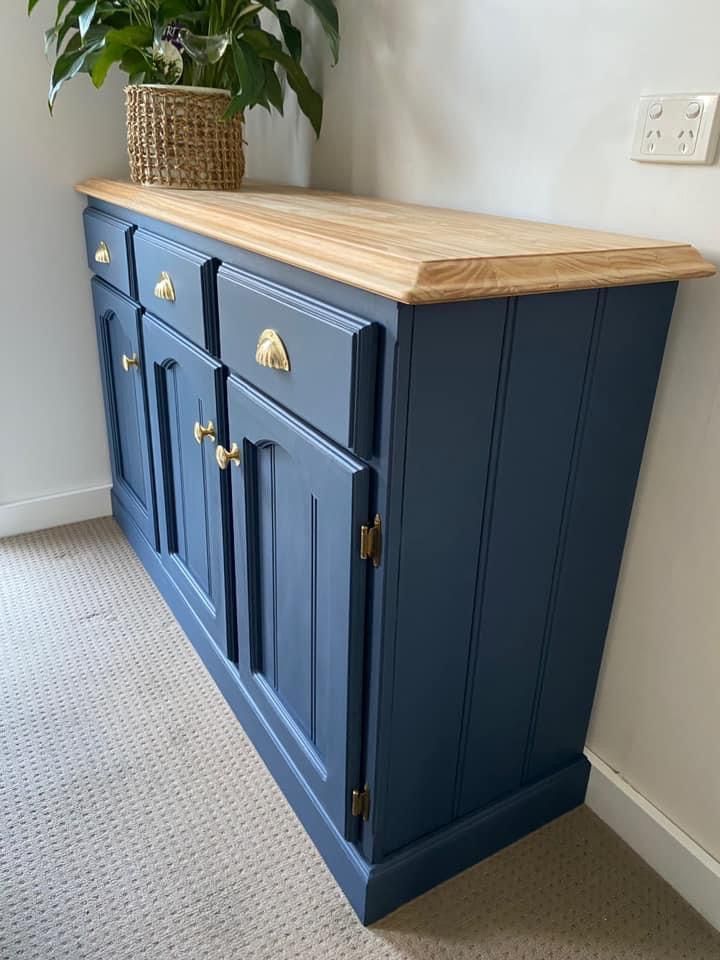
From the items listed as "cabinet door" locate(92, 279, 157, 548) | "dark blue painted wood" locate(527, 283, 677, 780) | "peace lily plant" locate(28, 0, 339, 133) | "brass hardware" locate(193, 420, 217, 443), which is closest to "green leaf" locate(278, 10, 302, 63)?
"peace lily plant" locate(28, 0, 339, 133)

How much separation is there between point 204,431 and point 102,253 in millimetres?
712

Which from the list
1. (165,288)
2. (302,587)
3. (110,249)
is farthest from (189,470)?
(110,249)

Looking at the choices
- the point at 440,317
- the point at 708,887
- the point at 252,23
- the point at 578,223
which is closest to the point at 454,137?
the point at 578,223

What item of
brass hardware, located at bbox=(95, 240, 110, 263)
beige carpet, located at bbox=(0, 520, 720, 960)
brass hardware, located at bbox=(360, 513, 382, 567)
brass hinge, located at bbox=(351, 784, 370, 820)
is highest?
brass hardware, located at bbox=(95, 240, 110, 263)

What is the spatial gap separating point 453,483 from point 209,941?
74 centimetres

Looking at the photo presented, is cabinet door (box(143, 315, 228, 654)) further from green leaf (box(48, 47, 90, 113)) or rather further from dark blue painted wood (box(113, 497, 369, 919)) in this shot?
green leaf (box(48, 47, 90, 113))

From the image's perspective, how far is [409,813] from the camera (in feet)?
3.38

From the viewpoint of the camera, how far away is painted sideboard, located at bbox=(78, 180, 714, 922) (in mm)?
786

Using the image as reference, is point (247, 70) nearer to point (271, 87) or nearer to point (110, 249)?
point (271, 87)

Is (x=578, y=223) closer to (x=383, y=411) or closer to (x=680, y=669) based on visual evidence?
(x=383, y=411)

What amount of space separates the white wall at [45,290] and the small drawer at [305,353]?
970mm

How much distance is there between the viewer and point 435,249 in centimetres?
77

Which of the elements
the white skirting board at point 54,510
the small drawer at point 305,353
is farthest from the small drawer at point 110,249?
the white skirting board at point 54,510

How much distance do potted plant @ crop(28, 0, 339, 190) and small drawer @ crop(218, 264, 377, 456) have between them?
46 cm
